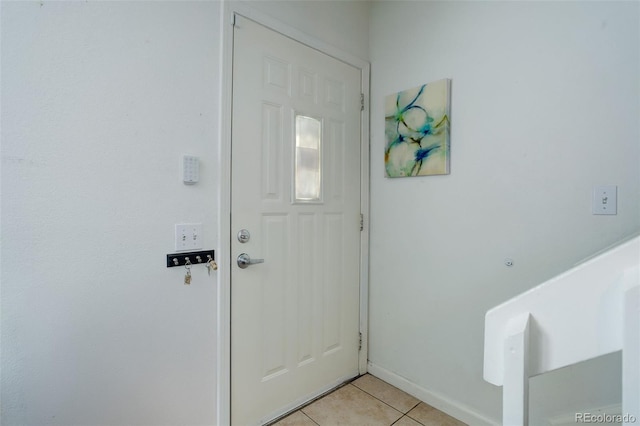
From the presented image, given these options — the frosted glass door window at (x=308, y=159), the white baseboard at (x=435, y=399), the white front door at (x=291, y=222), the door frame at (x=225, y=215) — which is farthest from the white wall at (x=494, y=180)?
the door frame at (x=225, y=215)

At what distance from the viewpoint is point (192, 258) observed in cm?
139

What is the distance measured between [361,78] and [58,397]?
223 centimetres

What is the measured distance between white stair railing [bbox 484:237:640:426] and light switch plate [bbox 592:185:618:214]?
43.2 inches

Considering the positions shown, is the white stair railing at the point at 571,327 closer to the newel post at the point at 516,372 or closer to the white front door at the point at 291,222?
the newel post at the point at 516,372

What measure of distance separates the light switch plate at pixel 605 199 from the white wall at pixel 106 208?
1689 mm

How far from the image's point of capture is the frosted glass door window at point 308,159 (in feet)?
5.79

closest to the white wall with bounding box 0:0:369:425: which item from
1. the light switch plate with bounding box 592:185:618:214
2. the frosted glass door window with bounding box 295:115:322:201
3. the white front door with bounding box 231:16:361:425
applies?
the white front door with bounding box 231:16:361:425

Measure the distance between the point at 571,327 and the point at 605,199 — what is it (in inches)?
45.1

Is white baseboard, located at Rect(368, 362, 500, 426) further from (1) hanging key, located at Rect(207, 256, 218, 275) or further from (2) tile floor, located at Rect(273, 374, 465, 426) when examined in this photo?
(1) hanging key, located at Rect(207, 256, 218, 275)

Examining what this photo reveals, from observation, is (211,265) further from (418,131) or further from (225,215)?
(418,131)

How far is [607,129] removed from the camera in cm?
129

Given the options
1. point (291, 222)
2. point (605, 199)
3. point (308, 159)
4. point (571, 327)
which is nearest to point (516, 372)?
point (571, 327)

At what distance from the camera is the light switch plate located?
4.19 ft

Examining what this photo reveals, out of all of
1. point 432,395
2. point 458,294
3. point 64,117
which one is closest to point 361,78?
point 458,294
